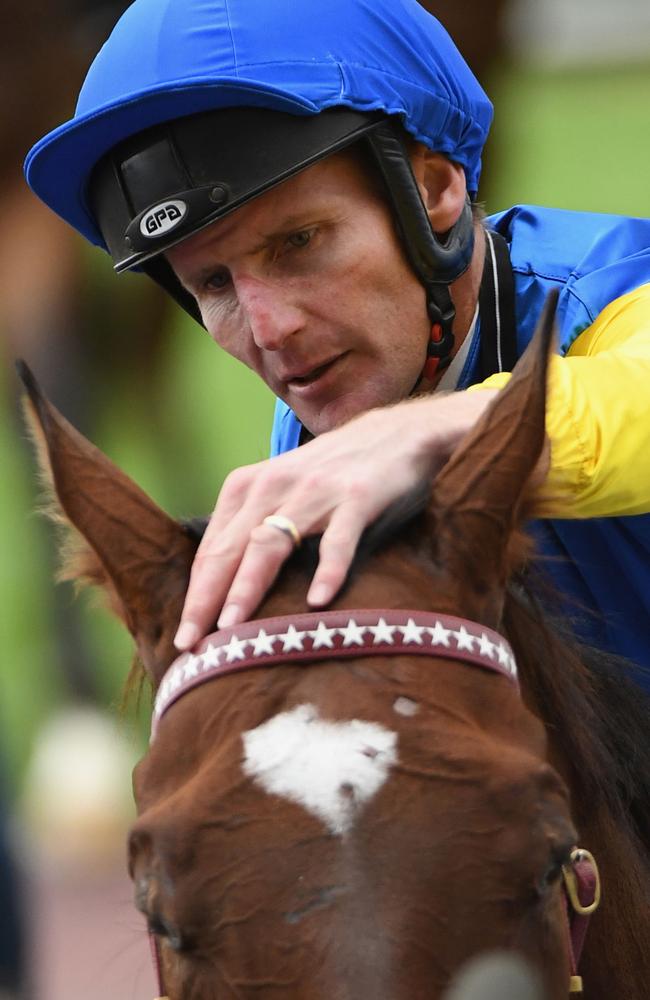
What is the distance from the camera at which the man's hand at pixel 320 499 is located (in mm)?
1860

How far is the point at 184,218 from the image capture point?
8.53 feet

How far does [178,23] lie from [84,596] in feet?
11.9

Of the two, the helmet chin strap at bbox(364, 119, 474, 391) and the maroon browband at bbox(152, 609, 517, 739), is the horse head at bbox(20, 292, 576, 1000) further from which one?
the helmet chin strap at bbox(364, 119, 474, 391)

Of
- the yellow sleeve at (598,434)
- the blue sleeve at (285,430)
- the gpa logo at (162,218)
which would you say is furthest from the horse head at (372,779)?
the blue sleeve at (285,430)

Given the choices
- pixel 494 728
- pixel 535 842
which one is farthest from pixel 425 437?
pixel 535 842

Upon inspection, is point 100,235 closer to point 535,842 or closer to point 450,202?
point 450,202

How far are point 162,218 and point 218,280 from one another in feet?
0.73

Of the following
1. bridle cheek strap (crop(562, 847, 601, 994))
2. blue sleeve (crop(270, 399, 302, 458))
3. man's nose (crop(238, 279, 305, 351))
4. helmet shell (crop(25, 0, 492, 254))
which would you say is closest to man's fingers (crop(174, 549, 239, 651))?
bridle cheek strap (crop(562, 847, 601, 994))

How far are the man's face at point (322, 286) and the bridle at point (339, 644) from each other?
0.97m

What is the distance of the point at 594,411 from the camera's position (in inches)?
83.4

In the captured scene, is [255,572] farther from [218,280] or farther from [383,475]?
[218,280]

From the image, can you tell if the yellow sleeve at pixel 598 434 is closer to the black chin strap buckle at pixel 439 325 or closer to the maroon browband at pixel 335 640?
the maroon browband at pixel 335 640

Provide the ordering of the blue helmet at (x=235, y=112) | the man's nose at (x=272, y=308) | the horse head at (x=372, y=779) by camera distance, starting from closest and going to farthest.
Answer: the horse head at (x=372, y=779) → the blue helmet at (x=235, y=112) → the man's nose at (x=272, y=308)

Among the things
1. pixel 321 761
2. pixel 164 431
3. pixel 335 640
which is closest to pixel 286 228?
pixel 335 640
